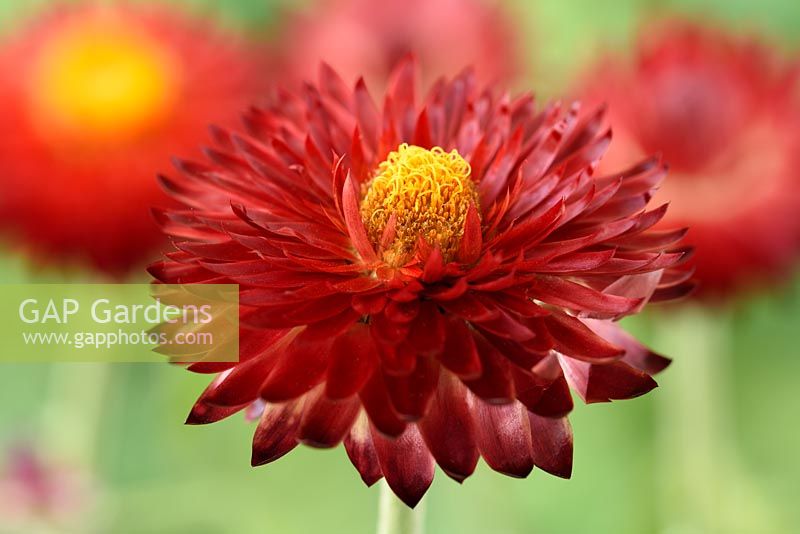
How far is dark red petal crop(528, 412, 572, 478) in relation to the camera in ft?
1.31

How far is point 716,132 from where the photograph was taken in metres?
0.90

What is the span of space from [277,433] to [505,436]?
0.31 feet

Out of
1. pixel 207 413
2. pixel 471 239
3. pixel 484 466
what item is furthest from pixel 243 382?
pixel 484 466

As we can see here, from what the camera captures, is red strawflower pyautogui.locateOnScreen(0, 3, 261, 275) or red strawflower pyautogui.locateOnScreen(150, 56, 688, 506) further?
red strawflower pyautogui.locateOnScreen(0, 3, 261, 275)

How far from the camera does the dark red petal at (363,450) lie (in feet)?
1.31

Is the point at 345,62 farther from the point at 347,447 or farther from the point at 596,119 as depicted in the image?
the point at 347,447

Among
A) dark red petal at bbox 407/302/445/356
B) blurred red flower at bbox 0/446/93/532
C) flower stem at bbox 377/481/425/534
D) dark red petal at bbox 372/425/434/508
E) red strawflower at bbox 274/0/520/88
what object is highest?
red strawflower at bbox 274/0/520/88

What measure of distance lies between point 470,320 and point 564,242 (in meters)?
0.06

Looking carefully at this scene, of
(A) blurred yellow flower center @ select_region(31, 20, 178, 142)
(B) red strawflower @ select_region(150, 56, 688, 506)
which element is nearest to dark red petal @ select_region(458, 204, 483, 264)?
(B) red strawflower @ select_region(150, 56, 688, 506)

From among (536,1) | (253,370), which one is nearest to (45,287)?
(253,370)

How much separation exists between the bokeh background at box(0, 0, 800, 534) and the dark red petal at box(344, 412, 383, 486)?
0.47 metres

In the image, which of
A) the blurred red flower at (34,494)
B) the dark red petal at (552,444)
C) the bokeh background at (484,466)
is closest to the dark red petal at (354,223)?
the dark red petal at (552,444)

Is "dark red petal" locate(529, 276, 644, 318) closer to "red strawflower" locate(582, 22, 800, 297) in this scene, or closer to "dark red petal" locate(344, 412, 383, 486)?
"dark red petal" locate(344, 412, 383, 486)

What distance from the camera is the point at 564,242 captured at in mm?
419
